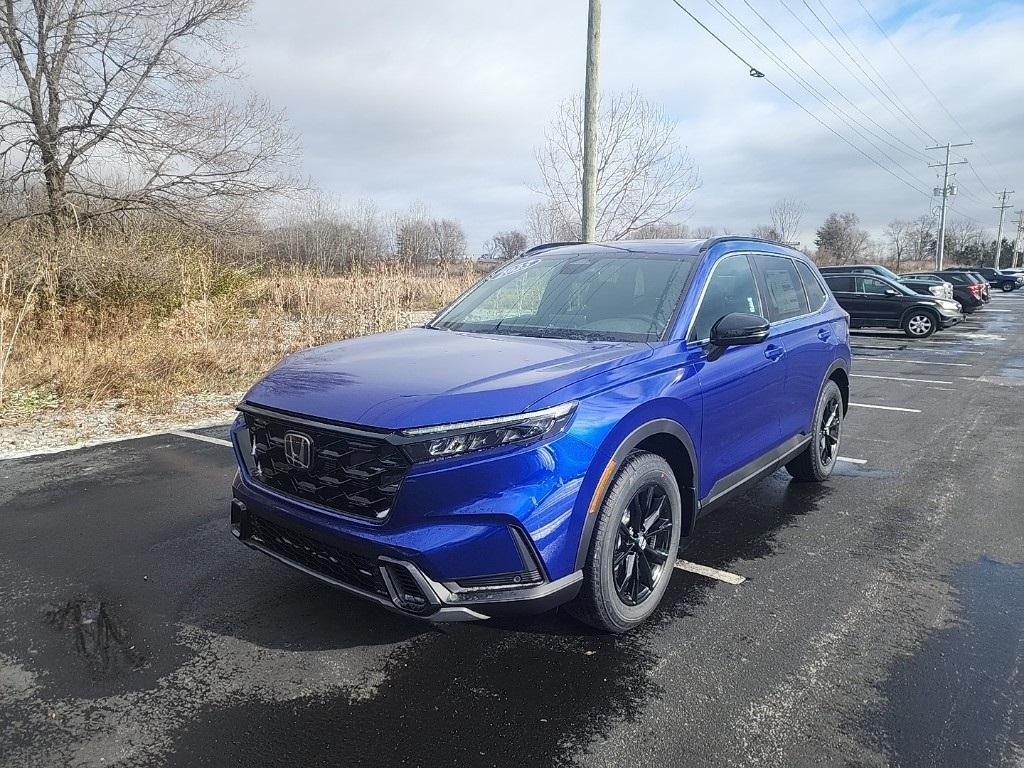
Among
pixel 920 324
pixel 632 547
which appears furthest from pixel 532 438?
pixel 920 324

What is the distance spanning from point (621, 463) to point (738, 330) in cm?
107

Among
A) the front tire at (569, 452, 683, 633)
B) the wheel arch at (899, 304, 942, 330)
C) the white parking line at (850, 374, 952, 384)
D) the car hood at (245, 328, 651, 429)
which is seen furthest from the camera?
the wheel arch at (899, 304, 942, 330)

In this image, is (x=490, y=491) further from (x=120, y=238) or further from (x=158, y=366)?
(x=120, y=238)

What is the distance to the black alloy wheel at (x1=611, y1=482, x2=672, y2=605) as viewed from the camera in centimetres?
307

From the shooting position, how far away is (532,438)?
2.59 m

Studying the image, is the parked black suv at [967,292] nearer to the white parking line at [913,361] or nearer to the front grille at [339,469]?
the white parking line at [913,361]

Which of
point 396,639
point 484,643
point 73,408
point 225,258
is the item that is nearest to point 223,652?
point 396,639

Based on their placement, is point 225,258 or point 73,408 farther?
point 225,258

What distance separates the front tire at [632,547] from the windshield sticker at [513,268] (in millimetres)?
1891

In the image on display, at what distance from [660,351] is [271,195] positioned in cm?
1451

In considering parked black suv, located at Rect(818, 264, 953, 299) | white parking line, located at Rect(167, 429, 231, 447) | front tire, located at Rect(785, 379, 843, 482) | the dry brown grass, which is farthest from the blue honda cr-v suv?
parked black suv, located at Rect(818, 264, 953, 299)

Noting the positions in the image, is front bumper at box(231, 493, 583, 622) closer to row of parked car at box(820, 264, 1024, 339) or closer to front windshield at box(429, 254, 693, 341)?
front windshield at box(429, 254, 693, 341)

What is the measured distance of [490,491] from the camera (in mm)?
2502

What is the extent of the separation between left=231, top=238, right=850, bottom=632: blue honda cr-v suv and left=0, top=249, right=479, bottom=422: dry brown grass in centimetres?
615
